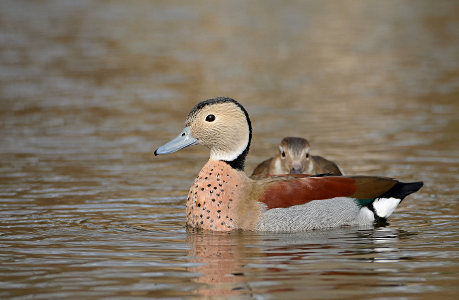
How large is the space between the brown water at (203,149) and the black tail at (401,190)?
35cm

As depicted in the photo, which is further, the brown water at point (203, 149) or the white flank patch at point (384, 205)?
the white flank patch at point (384, 205)

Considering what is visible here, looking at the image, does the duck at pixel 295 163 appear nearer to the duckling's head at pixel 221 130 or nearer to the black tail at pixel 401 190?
the duckling's head at pixel 221 130

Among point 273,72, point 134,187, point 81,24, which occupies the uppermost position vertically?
point 81,24

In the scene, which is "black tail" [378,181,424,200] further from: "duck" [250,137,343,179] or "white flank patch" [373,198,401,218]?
"duck" [250,137,343,179]

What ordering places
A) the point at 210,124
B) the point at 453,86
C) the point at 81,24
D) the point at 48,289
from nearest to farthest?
the point at 48,289 < the point at 210,124 < the point at 453,86 < the point at 81,24

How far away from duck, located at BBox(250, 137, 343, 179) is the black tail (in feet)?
6.00

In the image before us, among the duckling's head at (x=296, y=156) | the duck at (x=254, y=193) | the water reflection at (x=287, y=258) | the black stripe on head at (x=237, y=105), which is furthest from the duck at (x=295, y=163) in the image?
the water reflection at (x=287, y=258)

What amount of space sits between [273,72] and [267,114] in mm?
5223

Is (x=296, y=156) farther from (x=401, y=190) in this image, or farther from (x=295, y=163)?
(x=401, y=190)

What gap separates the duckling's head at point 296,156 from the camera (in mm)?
11844

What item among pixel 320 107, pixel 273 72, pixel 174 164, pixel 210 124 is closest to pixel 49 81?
pixel 273 72

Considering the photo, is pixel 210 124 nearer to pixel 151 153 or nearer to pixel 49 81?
pixel 151 153

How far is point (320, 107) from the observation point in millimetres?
18219

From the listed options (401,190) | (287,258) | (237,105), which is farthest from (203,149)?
(287,258)
